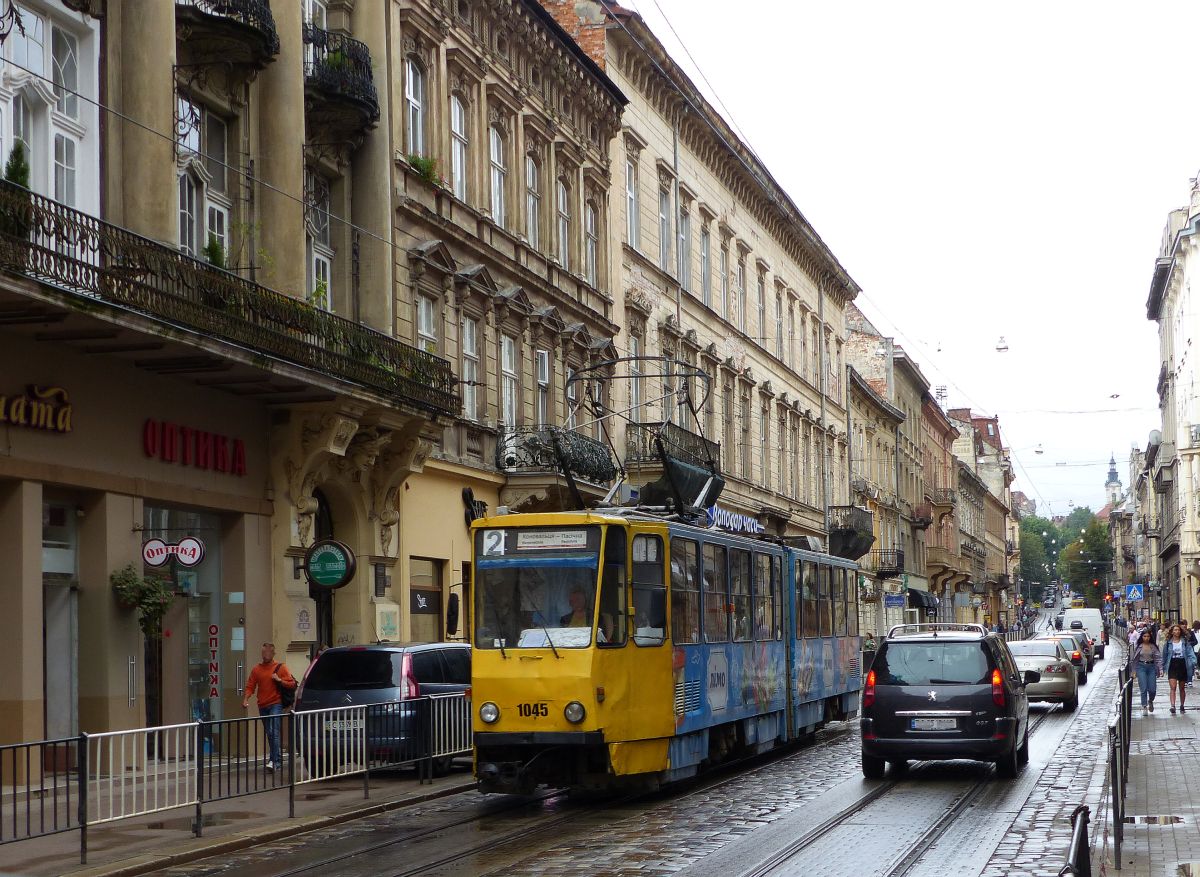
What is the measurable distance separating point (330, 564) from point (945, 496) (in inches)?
3025

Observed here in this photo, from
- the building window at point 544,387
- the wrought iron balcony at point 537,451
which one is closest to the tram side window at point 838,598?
the wrought iron balcony at point 537,451

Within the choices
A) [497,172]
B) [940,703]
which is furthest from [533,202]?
[940,703]

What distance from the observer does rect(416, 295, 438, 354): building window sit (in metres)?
28.0

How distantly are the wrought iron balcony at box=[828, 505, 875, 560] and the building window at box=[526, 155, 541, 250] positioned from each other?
28775mm

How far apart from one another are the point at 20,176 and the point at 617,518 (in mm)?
7155

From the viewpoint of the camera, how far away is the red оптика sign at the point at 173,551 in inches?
751

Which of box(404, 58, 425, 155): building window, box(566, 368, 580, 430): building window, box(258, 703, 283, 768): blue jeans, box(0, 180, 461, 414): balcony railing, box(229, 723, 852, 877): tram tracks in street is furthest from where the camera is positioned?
box(566, 368, 580, 430): building window

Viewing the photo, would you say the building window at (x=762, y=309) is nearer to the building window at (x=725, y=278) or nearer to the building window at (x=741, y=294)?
the building window at (x=741, y=294)

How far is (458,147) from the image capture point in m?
30.3

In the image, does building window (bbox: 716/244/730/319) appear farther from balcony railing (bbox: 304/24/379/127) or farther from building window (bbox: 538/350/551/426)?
balcony railing (bbox: 304/24/379/127)

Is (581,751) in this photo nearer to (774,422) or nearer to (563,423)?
(563,423)

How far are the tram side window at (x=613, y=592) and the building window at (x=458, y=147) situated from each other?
1385 centimetres

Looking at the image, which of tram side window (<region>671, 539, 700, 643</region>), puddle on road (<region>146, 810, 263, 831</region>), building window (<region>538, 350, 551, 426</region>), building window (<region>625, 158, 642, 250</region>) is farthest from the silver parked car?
puddle on road (<region>146, 810, 263, 831</region>)

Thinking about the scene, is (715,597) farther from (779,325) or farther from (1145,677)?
(779,325)
